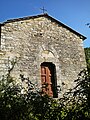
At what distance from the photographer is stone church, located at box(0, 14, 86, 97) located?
10180mm

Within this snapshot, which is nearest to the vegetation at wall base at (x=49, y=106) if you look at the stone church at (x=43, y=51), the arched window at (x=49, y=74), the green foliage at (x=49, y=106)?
the green foliage at (x=49, y=106)

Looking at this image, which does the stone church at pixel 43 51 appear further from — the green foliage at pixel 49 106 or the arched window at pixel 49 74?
the green foliage at pixel 49 106

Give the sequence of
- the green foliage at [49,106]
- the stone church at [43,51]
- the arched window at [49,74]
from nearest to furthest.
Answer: the green foliage at [49,106] → the stone church at [43,51] → the arched window at [49,74]

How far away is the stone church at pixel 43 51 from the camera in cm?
1018

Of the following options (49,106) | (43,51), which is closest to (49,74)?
(43,51)

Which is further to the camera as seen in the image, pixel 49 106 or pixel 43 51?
pixel 43 51

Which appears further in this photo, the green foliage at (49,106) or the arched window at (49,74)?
the arched window at (49,74)

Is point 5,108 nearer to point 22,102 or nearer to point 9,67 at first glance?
point 22,102

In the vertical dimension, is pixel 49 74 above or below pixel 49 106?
above

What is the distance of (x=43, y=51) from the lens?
35.7 feet

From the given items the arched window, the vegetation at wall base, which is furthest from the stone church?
the vegetation at wall base

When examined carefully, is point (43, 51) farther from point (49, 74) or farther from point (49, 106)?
point (49, 106)

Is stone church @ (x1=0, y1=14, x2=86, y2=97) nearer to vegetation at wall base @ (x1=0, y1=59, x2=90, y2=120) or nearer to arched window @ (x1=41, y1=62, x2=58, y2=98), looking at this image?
arched window @ (x1=41, y1=62, x2=58, y2=98)

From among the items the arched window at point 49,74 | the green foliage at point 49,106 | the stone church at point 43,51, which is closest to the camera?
the green foliage at point 49,106
